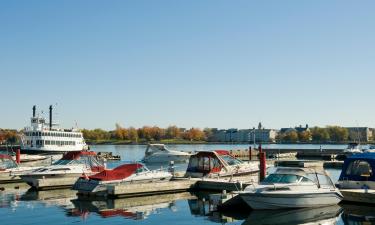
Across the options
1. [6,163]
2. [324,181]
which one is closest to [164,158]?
[6,163]

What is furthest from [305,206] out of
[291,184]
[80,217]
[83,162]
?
[83,162]

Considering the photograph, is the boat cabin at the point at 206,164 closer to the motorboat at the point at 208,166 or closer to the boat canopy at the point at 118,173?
the motorboat at the point at 208,166

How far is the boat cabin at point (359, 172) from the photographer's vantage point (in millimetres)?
28892

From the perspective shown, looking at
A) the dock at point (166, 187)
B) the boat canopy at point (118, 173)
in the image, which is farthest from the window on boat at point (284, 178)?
the boat canopy at point (118, 173)

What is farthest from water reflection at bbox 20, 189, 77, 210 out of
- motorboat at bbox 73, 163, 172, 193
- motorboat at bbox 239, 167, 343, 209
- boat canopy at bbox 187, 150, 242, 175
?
motorboat at bbox 239, 167, 343, 209

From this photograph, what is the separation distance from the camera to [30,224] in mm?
23328

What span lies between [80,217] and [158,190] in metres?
8.06

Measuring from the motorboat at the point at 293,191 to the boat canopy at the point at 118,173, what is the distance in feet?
31.9

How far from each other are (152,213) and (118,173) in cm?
711

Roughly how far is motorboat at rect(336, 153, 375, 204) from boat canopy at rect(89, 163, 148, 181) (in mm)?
13007

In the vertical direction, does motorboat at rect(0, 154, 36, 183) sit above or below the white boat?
below

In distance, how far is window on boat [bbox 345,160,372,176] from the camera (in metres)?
29.4

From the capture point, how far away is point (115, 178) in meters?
32.2

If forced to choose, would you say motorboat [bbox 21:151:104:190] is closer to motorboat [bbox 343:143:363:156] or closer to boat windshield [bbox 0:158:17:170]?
boat windshield [bbox 0:158:17:170]
